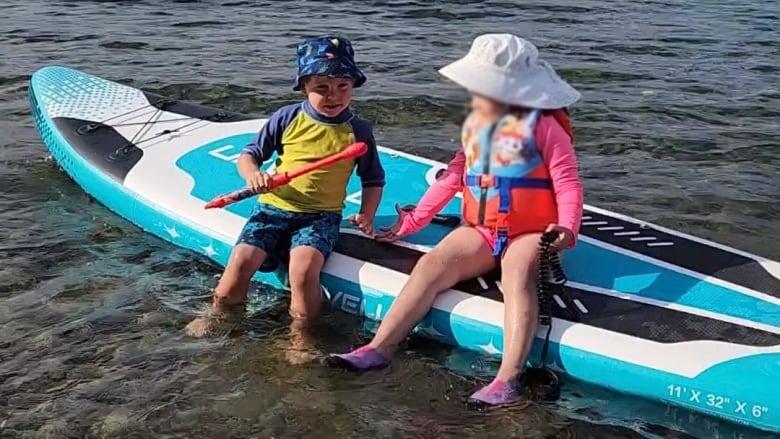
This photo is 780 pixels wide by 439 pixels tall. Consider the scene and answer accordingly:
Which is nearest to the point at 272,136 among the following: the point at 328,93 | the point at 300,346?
the point at 328,93

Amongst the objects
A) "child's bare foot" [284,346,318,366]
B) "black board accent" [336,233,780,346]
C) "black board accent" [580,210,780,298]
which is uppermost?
"black board accent" [580,210,780,298]

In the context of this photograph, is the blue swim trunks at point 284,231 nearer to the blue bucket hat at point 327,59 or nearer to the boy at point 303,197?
the boy at point 303,197

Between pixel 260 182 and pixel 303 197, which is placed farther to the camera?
pixel 303 197

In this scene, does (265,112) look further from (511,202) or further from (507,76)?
(507,76)

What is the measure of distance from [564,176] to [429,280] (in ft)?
2.35

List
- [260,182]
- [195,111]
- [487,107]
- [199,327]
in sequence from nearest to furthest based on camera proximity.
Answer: [487,107] → [260,182] → [199,327] → [195,111]

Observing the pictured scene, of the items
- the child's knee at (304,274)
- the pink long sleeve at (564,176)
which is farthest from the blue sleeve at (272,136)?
the pink long sleeve at (564,176)

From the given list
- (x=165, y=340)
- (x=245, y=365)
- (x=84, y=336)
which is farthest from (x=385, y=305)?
(x=84, y=336)

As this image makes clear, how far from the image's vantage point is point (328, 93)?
4.12 m

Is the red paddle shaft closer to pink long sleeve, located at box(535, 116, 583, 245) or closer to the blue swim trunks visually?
the blue swim trunks

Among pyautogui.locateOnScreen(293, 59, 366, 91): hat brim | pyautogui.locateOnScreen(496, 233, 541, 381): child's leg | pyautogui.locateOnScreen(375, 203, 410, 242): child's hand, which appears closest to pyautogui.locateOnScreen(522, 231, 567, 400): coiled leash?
pyautogui.locateOnScreen(496, 233, 541, 381): child's leg

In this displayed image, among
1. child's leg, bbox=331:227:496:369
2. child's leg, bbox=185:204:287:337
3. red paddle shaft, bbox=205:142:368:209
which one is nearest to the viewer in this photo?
child's leg, bbox=331:227:496:369

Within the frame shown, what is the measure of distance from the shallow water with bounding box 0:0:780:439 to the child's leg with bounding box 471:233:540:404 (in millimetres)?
89

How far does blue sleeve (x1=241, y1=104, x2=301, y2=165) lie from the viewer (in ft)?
14.1
